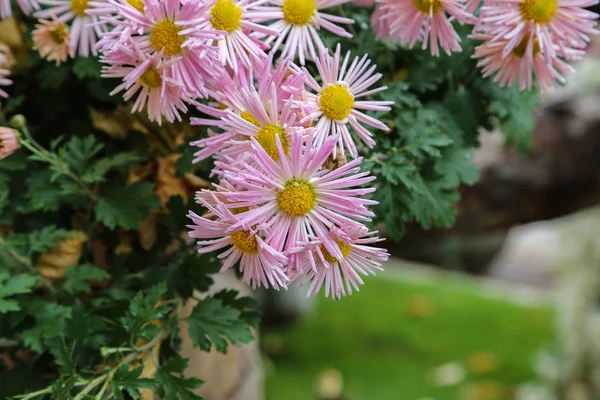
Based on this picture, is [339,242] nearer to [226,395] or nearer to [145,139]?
[145,139]

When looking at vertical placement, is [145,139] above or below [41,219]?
above

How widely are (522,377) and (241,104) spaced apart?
1.68 metres

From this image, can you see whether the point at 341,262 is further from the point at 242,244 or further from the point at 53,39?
the point at 53,39

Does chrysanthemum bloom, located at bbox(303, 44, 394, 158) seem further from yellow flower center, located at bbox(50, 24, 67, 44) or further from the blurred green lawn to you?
the blurred green lawn

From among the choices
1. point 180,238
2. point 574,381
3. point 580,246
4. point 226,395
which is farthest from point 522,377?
point 180,238

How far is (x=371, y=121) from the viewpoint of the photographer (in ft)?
1.40

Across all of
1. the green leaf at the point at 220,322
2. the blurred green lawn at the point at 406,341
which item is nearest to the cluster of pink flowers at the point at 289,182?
the green leaf at the point at 220,322

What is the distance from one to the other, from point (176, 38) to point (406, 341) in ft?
5.22

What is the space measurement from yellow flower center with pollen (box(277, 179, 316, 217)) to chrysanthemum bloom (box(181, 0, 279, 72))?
10cm

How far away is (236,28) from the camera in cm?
42

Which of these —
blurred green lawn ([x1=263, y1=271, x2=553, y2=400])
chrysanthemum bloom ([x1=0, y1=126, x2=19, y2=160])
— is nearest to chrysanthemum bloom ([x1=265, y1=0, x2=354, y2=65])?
→ chrysanthemum bloom ([x1=0, y1=126, x2=19, y2=160])

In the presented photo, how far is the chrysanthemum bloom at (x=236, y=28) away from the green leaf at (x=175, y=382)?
0.24m

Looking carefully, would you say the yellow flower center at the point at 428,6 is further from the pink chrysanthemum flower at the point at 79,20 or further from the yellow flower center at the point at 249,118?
the pink chrysanthemum flower at the point at 79,20

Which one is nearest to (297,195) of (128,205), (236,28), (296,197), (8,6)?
(296,197)
